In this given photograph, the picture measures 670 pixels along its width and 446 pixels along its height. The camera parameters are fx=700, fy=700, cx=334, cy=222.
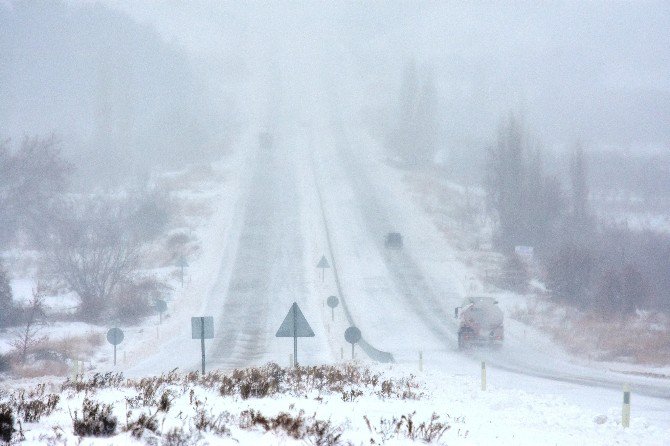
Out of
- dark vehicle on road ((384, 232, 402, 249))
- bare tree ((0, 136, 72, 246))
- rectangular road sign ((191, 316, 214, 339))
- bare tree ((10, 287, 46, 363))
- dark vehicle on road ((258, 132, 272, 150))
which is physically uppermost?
dark vehicle on road ((258, 132, 272, 150))

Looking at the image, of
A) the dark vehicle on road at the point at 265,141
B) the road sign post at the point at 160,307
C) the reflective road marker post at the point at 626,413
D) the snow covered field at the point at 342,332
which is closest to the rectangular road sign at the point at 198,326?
the snow covered field at the point at 342,332

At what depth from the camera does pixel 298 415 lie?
742cm

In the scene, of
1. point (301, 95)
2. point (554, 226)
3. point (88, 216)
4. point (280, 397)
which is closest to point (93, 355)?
point (280, 397)

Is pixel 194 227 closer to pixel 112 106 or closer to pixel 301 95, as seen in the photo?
pixel 112 106

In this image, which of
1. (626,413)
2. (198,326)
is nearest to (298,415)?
(626,413)

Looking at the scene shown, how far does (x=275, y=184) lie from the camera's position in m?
72.5

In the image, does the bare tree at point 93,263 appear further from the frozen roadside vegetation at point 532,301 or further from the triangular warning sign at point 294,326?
the frozen roadside vegetation at point 532,301

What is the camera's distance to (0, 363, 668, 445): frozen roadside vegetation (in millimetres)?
6727

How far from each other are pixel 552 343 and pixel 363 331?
29.8 ft

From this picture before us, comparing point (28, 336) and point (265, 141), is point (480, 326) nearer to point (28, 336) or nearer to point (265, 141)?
point (28, 336)

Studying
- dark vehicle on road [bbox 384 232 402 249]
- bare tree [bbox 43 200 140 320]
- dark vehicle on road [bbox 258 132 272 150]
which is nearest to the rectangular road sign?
bare tree [bbox 43 200 140 320]

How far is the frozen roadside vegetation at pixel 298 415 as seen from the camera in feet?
22.1

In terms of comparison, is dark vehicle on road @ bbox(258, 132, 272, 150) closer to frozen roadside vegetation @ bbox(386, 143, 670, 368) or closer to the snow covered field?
the snow covered field

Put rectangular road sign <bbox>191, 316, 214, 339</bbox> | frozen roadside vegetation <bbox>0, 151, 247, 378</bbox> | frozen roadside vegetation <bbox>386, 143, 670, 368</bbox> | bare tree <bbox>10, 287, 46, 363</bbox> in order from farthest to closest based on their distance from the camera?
frozen roadside vegetation <bbox>386, 143, 670, 368</bbox> → frozen roadside vegetation <bbox>0, 151, 247, 378</bbox> → bare tree <bbox>10, 287, 46, 363</bbox> → rectangular road sign <bbox>191, 316, 214, 339</bbox>
